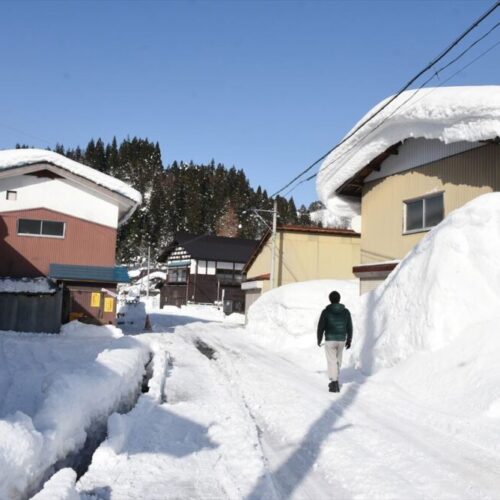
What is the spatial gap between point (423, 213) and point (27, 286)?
557 inches

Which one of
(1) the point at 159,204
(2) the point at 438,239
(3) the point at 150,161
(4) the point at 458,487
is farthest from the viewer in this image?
(3) the point at 150,161

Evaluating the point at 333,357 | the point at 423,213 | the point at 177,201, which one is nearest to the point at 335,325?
the point at 333,357

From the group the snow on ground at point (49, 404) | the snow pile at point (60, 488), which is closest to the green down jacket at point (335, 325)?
the snow on ground at point (49, 404)

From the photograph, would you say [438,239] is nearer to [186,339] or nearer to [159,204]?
[186,339]

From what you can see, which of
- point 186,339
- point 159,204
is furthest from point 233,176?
point 186,339

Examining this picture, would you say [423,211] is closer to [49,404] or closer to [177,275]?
[49,404]

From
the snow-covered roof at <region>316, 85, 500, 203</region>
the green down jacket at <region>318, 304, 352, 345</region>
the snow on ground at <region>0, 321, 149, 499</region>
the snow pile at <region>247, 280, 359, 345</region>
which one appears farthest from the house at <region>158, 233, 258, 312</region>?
the green down jacket at <region>318, 304, 352, 345</region>

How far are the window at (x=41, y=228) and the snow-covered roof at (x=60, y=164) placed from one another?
2264mm

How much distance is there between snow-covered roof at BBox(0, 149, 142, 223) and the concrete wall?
33.5ft

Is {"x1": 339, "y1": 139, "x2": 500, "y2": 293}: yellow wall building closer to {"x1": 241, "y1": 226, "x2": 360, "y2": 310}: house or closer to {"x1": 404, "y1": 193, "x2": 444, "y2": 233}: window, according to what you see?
{"x1": 404, "y1": 193, "x2": 444, "y2": 233}: window

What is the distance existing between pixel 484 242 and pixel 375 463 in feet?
18.4

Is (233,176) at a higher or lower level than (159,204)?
higher

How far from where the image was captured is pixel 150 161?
12438 cm

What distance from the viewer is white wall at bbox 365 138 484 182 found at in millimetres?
11312
